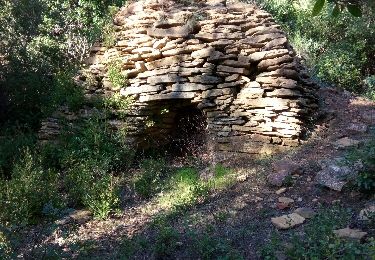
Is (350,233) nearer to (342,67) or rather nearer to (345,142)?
(345,142)

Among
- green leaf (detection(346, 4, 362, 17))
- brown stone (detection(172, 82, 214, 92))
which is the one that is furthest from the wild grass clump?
green leaf (detection(346, 4, 362, 17))

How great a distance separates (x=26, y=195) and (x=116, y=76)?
2670 mm

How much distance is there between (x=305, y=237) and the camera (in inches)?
151

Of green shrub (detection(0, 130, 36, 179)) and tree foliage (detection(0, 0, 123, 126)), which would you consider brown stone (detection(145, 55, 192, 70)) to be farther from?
green shrub (detection(0, 130, 36, 179))

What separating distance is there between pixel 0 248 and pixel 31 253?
13.7 inches

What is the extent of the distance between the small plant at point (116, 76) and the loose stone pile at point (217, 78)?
61 millimetres

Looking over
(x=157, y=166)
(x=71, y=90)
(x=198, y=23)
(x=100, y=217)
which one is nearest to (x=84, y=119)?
(x=71, y=90)

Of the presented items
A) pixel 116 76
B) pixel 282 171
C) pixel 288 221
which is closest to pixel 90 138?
pixel 116 76

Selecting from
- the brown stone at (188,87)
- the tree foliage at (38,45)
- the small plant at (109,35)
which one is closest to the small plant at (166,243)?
the brown stone at (188,87)

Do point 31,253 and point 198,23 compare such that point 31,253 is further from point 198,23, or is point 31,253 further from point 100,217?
point 198,23

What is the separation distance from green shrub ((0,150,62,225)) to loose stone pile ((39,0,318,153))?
1682mm

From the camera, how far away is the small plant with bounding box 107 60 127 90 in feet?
22.5

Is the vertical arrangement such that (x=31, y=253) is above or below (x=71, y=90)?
below

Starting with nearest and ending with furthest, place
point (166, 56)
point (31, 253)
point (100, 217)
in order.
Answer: point (31, 253) → point (100, 217) → point (166, 56)
